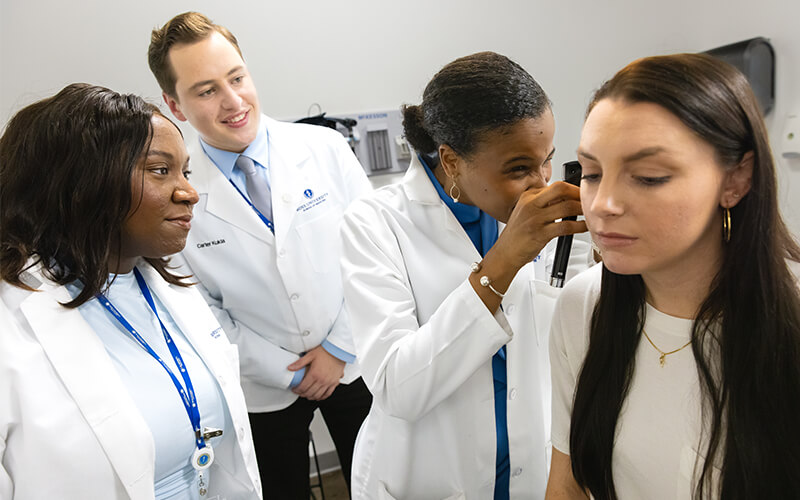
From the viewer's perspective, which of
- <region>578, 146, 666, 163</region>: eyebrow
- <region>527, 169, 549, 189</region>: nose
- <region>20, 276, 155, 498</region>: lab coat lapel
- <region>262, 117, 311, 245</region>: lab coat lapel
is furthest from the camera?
<region>262, 117, 311, 245</region>: lab coat lapel

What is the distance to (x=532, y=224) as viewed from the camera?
1006 millimetres

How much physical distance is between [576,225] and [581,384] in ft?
0.89

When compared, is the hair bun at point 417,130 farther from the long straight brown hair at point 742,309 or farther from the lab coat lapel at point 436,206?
the long straight brown hair at point 742,309

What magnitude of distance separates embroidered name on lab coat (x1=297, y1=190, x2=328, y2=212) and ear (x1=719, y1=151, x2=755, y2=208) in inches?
50.5

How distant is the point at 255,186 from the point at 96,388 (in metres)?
0.99

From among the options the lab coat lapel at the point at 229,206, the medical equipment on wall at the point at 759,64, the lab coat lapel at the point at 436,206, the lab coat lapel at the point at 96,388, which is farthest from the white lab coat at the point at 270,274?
the medical equipment on wall at the point at 759,64

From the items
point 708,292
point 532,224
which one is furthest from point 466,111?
point 708,292

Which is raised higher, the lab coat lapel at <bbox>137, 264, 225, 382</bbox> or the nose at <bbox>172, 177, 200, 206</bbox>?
the nose at <bbox>172, 177, 200, 206</bbox>

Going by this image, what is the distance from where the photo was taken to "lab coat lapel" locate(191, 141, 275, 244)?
1.80 meters

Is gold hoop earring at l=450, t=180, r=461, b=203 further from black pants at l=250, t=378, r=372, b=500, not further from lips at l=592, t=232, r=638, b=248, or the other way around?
black pants at l=250, t=378, r=372, b=500

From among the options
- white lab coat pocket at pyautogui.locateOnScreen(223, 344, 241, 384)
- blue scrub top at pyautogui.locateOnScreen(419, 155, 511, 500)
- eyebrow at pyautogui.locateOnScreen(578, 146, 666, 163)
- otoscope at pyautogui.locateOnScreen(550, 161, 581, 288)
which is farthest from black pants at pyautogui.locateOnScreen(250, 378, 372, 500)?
eyebrow at pyautogui.locateOnScreen(578, 146, 666, 163)

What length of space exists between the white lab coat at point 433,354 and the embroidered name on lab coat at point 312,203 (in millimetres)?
602

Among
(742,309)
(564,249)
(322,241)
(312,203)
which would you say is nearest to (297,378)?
(322,241)

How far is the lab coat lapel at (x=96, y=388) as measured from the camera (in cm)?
99
